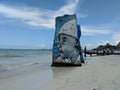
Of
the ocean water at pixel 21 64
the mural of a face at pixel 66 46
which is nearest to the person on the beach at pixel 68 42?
the mural of a face at pixel 66 46

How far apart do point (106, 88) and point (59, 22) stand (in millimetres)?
9439

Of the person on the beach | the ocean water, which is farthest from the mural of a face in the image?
the ocean water

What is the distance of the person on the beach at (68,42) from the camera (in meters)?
15.6

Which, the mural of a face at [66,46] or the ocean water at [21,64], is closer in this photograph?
the ocean water at [21,64]

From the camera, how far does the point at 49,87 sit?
295 inches

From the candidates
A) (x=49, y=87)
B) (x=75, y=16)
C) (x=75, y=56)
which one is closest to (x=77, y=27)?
(x=75, y=16)

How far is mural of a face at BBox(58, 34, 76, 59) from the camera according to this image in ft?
51.0

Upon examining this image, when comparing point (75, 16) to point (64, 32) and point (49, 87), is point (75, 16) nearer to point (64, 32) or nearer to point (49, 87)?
point (64, 32)

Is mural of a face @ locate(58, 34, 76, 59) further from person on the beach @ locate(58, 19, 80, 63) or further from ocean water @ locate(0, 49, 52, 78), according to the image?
ocean water @ locate(0, 49, 52, 78)

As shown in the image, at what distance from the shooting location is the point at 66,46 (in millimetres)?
15617

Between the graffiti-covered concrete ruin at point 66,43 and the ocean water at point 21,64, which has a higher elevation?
the graffiti-covered concrete ruin at point 66,43

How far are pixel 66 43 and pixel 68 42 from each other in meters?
0.16

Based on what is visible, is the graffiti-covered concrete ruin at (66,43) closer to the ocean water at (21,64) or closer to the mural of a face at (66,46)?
the mural of a face at (66,46)

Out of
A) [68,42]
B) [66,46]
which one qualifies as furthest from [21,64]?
[68,42]
